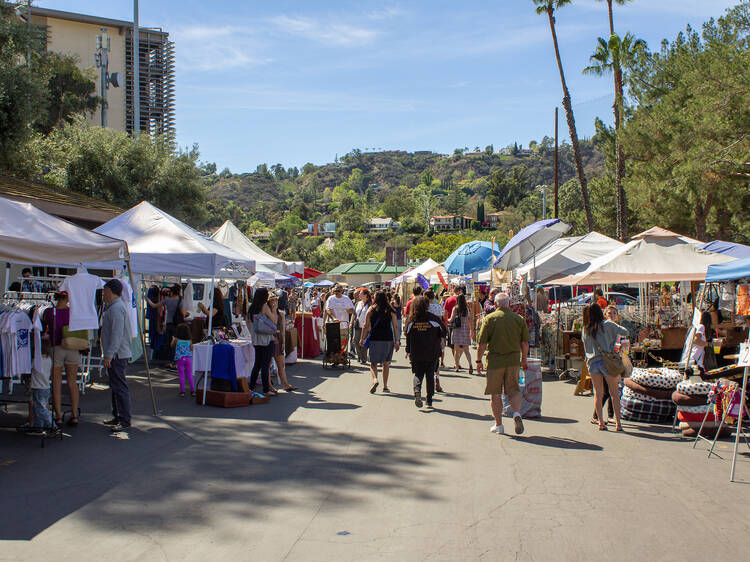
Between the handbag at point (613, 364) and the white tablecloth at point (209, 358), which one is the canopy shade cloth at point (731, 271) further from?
the white tablecloth at point (209, 358)

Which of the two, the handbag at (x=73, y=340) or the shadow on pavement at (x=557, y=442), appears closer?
the shadow on pavement at (x=557, y=442)

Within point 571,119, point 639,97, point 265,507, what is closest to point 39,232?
point 265,507

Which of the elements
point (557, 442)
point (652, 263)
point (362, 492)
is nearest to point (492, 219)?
point (652, 263)

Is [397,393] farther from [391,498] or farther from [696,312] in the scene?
[391,498]

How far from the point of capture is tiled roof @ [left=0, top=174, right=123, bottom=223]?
517 inches

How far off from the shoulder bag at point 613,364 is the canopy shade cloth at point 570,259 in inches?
235

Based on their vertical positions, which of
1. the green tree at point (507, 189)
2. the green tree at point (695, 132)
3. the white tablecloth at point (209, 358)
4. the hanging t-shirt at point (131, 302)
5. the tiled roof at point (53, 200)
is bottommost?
the white tablecloth at point (209, 358)

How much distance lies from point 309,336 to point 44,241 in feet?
38.5

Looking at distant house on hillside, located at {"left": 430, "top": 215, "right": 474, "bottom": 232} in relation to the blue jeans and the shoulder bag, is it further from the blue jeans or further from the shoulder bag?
the blue jeans

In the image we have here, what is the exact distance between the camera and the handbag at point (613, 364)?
344 inches

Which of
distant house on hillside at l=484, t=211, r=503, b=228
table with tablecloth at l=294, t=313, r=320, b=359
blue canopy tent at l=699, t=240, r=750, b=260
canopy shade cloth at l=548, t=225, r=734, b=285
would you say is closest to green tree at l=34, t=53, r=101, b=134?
table with tablecloth at l=294, t=313, r=320, b=359

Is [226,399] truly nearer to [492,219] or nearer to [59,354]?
[59,354]

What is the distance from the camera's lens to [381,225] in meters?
166

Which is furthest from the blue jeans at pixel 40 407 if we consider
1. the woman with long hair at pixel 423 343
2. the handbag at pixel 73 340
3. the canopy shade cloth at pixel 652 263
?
the canopy shade cloth at pixel 652 263
